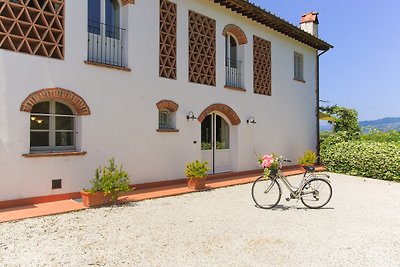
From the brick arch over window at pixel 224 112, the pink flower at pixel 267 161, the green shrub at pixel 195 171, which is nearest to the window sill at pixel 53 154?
the green shrub at pixel 195 171

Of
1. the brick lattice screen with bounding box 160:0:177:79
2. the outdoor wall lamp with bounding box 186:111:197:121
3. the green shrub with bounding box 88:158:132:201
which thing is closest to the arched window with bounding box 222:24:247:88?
the outdoor wall lamp with bounding box 186:111:197:121

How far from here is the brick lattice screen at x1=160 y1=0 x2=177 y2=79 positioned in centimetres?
1003

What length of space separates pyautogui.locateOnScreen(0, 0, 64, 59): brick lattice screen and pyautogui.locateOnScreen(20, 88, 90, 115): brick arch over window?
893 mm

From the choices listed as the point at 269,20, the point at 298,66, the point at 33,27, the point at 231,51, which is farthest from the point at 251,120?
the point at 33,27

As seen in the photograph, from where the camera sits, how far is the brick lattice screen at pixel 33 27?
275 inches

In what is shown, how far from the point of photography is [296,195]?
7.72 m

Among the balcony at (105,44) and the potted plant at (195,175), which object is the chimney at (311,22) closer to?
the potted plant at (195,175)

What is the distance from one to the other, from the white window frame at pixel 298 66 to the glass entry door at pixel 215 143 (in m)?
6.26

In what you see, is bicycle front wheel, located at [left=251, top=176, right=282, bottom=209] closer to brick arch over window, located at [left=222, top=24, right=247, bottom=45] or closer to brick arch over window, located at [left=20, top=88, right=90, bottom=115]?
brick arch over window, located at [left=20, top=88, right=90, bottom=115]

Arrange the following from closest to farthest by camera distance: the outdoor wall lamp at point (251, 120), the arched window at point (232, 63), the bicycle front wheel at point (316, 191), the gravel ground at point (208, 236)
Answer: the gravel ground at point (208, 236) → the bicycle front wheel at point (316, 191) → the arched window at point (232, 63) → the outdoor wall lamp at point (251, 120)

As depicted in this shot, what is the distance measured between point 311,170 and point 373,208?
6.79 feet

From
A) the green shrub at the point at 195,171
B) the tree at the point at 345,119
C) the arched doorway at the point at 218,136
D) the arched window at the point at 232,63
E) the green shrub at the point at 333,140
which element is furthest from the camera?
the tree at the point at 345,119

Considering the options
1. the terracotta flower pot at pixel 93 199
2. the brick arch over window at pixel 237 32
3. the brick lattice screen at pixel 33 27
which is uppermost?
the brick arch over window at pixel 237 32

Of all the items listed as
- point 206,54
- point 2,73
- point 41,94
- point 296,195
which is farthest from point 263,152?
point 2,73
